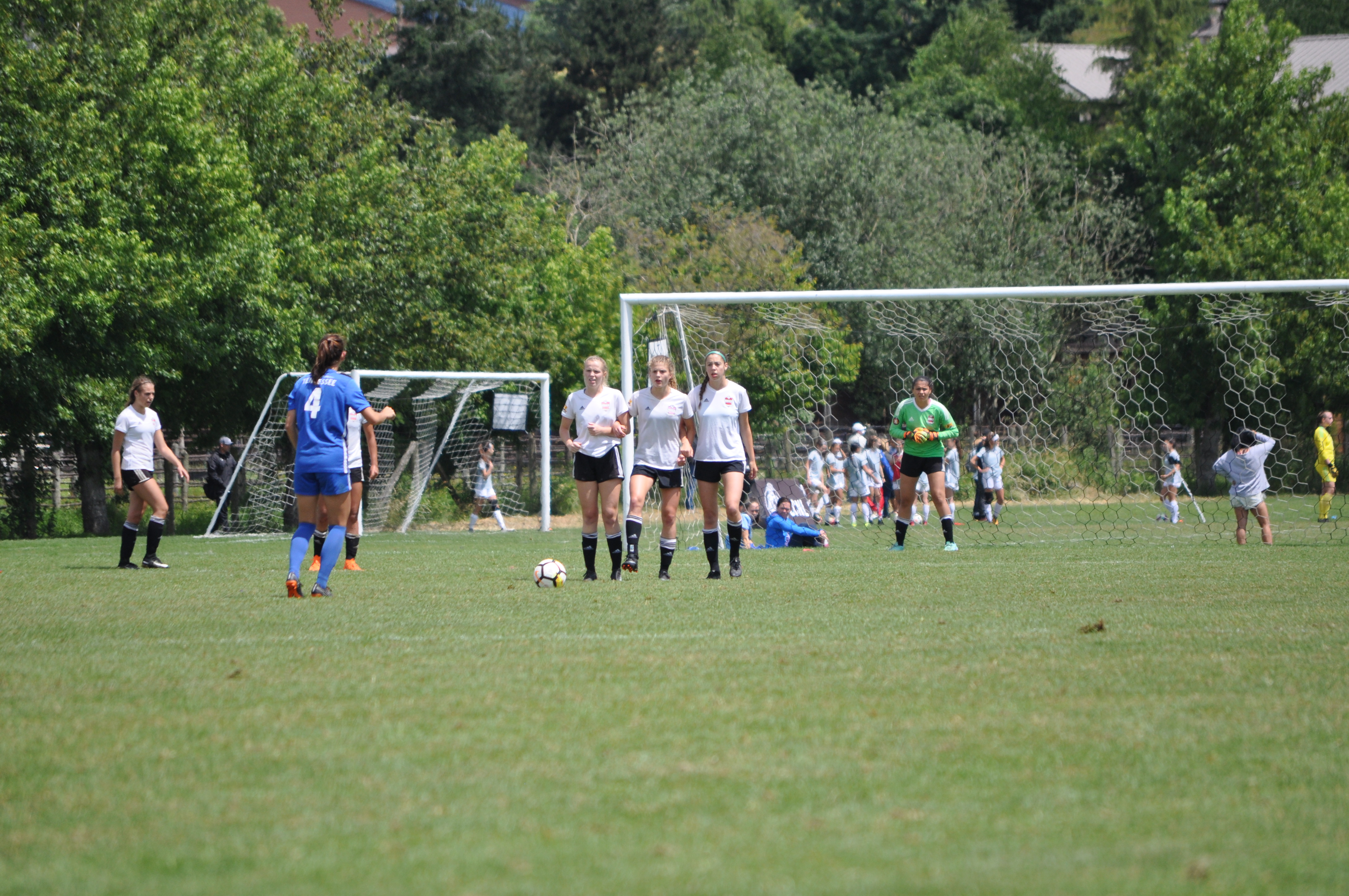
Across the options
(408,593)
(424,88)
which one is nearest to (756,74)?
(424,88)

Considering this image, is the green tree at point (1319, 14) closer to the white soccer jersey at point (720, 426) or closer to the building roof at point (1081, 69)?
the building roof at point (1081, 69)

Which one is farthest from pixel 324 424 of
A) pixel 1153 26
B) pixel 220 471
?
pixel 1153 26

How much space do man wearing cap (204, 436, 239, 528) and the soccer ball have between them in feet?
49.1

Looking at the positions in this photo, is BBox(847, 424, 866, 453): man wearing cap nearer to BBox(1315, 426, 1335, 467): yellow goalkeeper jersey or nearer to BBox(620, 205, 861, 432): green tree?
BBox(620, 205, 861, 432): green tree

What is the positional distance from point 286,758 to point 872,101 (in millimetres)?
55297

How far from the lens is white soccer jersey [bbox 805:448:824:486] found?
968 inches

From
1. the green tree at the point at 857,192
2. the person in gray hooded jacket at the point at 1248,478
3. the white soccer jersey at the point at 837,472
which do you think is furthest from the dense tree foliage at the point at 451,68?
the person in gray hooded jacket at the point at 1248,478

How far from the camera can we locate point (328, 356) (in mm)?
9922

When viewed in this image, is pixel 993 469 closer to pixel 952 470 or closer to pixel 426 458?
pixel 952 470

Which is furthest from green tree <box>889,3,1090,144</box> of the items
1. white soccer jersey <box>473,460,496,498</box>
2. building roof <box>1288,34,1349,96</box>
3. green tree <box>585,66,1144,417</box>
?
white soccer jersey <box>473,460,496,498</box>

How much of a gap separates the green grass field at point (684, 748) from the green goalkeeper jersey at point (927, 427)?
16.3 ft

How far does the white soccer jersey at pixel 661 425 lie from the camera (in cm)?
1122

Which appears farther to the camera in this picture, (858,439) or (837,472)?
(837,472)

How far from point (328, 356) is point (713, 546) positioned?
3.64 m
